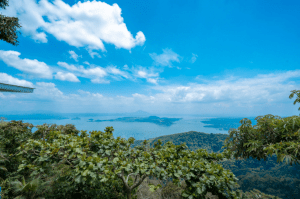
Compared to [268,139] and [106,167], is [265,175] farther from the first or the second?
[106,167]

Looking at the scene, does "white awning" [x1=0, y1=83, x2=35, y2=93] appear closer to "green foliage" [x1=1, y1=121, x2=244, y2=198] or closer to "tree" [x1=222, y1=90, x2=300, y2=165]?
"green foliage" [x1=1, y1=121, x2=244, y2=198]

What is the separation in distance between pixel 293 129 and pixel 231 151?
1.57 m

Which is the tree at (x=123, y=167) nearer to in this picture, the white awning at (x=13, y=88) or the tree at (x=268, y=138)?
the tree at (x=268, y=138)

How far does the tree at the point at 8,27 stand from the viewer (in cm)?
569

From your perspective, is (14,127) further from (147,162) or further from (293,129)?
(293,129)

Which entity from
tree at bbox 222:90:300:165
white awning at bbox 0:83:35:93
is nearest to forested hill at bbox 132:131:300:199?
tree at bbox 222:90:300:165

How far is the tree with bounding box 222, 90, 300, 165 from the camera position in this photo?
2816 millimetres

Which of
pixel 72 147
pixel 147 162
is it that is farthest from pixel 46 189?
pixel 147 162

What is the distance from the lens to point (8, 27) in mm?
5793

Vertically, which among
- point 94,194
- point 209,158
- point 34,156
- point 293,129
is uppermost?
point 293,129

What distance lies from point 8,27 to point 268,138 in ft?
36.8

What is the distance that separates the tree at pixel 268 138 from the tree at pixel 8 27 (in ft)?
34.2

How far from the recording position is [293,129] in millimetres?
3162

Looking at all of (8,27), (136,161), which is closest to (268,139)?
(136,161)
